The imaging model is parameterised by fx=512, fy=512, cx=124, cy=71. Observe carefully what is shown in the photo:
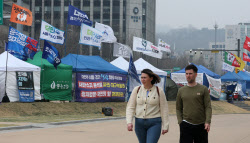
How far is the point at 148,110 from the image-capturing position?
789 centimetres

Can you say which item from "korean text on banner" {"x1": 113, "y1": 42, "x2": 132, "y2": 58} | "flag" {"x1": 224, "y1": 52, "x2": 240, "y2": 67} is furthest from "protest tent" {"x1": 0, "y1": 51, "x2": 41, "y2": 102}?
"flag" {"x1": 224, "y1": 52, "x2": 240, "y2": 67}

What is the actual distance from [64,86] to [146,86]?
22.6m

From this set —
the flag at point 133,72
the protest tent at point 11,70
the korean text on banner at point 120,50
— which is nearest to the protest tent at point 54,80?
the protest tent at point 11,70

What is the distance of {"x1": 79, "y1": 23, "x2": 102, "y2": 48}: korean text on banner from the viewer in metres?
30.6

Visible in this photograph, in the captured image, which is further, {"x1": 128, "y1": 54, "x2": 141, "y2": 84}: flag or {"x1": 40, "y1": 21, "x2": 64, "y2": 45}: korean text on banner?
{"x1": 128, "y1": 54, "x2": 141, "y2": 84}: flag

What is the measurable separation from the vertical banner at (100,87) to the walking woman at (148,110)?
2327 cm

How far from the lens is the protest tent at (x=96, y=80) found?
3120 cm

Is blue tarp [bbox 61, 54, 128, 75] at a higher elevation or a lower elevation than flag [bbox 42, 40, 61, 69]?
lower

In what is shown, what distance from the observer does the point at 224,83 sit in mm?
51500

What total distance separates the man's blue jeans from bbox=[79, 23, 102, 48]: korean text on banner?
22736mm

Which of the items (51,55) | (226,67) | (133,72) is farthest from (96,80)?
(226,67)

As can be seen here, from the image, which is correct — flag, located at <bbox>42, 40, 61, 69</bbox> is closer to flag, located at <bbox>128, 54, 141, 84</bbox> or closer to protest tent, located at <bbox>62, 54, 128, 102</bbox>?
protest tent, located at <bbox>62, 54, 128, 102</bbox>

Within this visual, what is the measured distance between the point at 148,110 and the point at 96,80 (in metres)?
24.3

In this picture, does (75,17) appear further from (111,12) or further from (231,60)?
(111,12)
